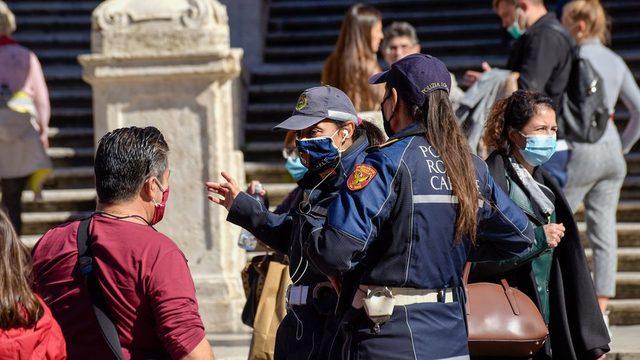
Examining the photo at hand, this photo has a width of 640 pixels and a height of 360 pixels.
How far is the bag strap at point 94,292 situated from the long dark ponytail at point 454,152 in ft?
3.91

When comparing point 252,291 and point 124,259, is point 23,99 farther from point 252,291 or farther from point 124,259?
point 124,259

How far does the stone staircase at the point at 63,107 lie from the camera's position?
1095 cm

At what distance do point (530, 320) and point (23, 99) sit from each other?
223 inches

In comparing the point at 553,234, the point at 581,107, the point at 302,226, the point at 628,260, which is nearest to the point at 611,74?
the point at 581,107

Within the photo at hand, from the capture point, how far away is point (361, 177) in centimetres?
435

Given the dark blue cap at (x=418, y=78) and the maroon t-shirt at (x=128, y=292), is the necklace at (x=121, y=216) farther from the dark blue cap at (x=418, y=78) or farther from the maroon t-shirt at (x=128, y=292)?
the dark blue cap at (x=418, y=78)

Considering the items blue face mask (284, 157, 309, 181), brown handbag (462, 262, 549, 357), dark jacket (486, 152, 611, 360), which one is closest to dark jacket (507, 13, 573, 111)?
blue face mask (284, 157, 309, 181)

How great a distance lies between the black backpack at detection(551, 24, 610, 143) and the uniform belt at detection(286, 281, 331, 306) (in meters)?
3.50

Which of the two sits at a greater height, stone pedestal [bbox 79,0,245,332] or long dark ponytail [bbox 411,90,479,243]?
long dark ponytail [bbox 411,90,479,243]

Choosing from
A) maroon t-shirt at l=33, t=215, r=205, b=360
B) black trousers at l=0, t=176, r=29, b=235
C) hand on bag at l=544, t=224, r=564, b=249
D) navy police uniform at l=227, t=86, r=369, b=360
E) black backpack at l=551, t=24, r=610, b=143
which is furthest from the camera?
black trousers at l=0, t=176, r=29, b=235

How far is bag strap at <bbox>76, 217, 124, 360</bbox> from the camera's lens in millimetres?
4184

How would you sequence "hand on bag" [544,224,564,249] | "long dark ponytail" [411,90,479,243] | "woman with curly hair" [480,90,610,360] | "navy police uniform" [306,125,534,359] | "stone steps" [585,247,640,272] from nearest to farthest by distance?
"navy police uniform" [306,125,534,359]
"long dark ponytail" [411,90,479,243]
"hand on bag" [544,224,564,249]
"woman with curly hair" [480,90,610,360]
"stone steps" [585,247,640,272]

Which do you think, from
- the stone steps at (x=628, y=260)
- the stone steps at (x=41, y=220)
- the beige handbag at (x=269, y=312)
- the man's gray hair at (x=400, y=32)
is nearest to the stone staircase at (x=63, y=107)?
the stone steps at (x=41, y=220)

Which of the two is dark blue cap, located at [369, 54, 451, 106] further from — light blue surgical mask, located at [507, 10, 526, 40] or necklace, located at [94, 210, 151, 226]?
light blue surgical mask, located at [507, 10, 526, 40]
